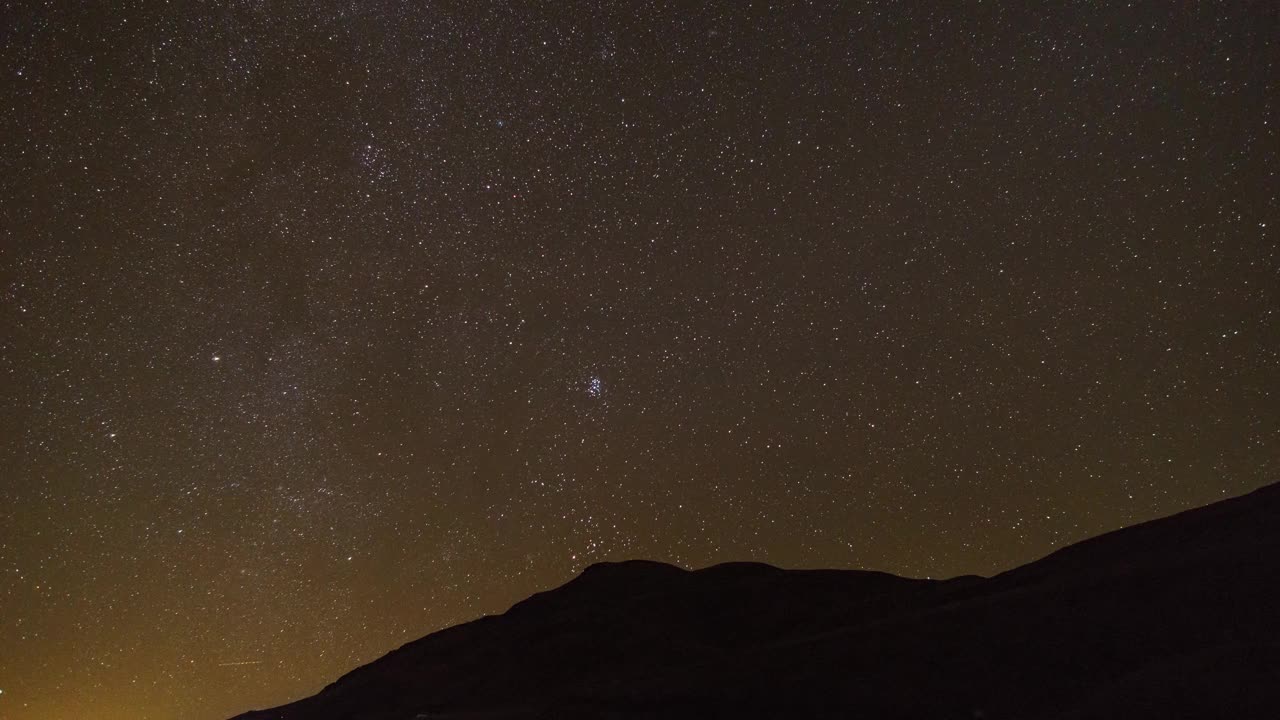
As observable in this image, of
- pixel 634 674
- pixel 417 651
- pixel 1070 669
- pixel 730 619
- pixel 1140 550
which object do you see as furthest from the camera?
pixel 417 651

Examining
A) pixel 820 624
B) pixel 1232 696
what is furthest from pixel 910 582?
pixel 1232 696

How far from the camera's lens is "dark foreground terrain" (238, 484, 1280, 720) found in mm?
8336

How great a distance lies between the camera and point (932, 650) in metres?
10.6

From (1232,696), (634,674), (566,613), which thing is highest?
(566,613)

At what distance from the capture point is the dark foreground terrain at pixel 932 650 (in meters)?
8.34

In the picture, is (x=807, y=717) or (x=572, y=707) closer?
(x=807, y=717)

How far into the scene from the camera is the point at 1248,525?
1103cm

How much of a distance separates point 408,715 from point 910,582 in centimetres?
1051

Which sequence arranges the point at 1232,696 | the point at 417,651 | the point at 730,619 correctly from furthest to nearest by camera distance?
the point at 417,651, the point at 730,619, the point at 1232,696

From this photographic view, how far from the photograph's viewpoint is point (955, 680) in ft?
31.5

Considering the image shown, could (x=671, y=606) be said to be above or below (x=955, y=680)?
above

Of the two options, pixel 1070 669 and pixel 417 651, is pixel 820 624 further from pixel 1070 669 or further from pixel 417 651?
pixel 417 651

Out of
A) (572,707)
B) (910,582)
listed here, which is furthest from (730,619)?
(572,707)

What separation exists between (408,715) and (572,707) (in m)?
4.45
